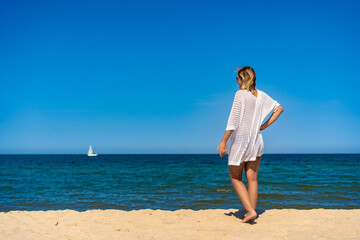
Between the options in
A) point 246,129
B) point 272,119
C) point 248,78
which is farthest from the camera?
point 272,119

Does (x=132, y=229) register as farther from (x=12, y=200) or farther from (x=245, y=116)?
(x=12, y=200)

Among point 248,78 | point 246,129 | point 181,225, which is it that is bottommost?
point 181,225

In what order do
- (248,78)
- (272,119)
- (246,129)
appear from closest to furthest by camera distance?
1. (246,129)
2. (248,78)
3. (272,119)

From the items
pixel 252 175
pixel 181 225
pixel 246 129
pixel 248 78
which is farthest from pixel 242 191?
pixel 248 78

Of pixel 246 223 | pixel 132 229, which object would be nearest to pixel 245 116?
pixel 246 223

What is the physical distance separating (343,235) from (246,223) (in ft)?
3.72

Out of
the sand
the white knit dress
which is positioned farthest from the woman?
the sand

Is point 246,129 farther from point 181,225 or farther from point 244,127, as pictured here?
point 181,225

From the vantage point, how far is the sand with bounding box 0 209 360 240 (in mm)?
3342

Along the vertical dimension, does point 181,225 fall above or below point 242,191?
below

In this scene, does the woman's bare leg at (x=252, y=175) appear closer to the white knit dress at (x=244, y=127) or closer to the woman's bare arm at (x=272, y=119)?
the white knit dress at (x=244, y=127)

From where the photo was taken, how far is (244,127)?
3.66m

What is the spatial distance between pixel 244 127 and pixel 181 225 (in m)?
1.55

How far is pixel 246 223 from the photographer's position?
392 cm
